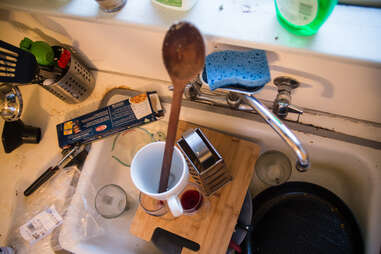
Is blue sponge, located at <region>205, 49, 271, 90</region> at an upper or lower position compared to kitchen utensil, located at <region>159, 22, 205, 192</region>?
upper

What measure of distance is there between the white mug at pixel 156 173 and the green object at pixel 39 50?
1.12 feet

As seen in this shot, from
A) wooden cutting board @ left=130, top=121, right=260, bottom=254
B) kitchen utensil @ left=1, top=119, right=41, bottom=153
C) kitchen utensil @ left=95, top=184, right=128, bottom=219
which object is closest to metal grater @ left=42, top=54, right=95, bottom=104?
kitchen utensil @ left=1, top=119, right=41, bottom=153

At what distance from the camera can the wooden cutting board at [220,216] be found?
0.62 meters

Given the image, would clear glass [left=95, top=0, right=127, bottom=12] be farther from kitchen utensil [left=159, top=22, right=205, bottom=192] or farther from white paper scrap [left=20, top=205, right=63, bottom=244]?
white paper scrap [left=20, top=205, right=63, bottom=244]

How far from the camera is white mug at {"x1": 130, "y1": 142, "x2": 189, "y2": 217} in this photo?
0.51 m

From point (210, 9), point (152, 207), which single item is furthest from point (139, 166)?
point (210, 9)

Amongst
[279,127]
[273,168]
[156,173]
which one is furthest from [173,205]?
[273,168]

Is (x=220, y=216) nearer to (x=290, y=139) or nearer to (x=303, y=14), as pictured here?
(x=290, y=139)

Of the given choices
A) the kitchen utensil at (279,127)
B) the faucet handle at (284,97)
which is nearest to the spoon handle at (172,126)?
the kitchen utensil at (279,127)

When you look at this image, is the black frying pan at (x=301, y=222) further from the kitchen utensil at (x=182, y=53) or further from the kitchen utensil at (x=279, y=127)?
the kitchen utensil at (x=182, y=53)

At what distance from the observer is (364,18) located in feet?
1.70

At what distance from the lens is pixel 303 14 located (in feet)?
1.50

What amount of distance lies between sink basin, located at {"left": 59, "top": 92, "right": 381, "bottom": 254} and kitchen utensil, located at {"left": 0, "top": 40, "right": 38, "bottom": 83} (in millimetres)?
249

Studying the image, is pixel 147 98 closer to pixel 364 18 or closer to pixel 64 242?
pixel 64 242
